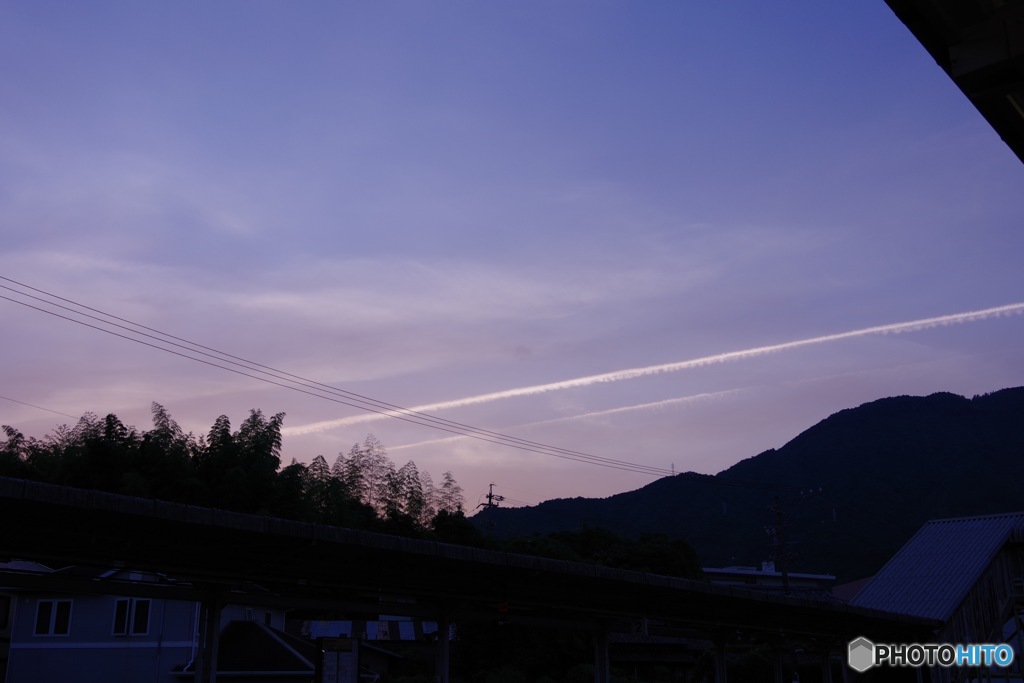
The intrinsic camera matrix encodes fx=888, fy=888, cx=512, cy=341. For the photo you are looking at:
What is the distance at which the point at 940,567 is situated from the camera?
27172 mm

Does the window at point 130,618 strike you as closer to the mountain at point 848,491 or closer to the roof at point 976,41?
the roof at point 976,41

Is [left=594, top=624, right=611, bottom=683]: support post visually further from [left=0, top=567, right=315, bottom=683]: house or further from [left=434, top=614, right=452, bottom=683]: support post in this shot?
[left=0, top=567, right=315, bottom=683]: house

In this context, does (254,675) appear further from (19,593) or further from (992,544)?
(992,544)

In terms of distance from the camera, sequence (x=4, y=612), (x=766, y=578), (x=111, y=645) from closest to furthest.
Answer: (x=111, y=645) → (x=4, y=612) → (x=766, y=578)

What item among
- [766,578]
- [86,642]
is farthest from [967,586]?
[766,578]

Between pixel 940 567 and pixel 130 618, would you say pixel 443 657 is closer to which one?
pixel 130 618

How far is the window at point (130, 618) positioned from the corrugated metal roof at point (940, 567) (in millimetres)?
21636

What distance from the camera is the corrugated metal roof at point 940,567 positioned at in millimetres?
25375

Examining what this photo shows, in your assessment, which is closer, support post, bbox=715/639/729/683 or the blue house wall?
support post, bbox=715/639/729/683

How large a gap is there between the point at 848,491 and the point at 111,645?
108584 mm

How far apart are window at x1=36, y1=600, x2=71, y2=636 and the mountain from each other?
64989mm

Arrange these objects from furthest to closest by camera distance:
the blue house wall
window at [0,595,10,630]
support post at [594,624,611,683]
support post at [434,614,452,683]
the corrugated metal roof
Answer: window at [0,595,10,630] < the blue house wall < the corrugated metal roof < support post at [594,624,611,683] < support post at [434,614,452,683]

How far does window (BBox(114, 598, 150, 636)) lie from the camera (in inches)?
1027

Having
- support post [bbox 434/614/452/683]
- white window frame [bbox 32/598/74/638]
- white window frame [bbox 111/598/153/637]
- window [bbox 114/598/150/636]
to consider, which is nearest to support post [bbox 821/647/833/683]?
support post [bbox 434/614/452/683]
